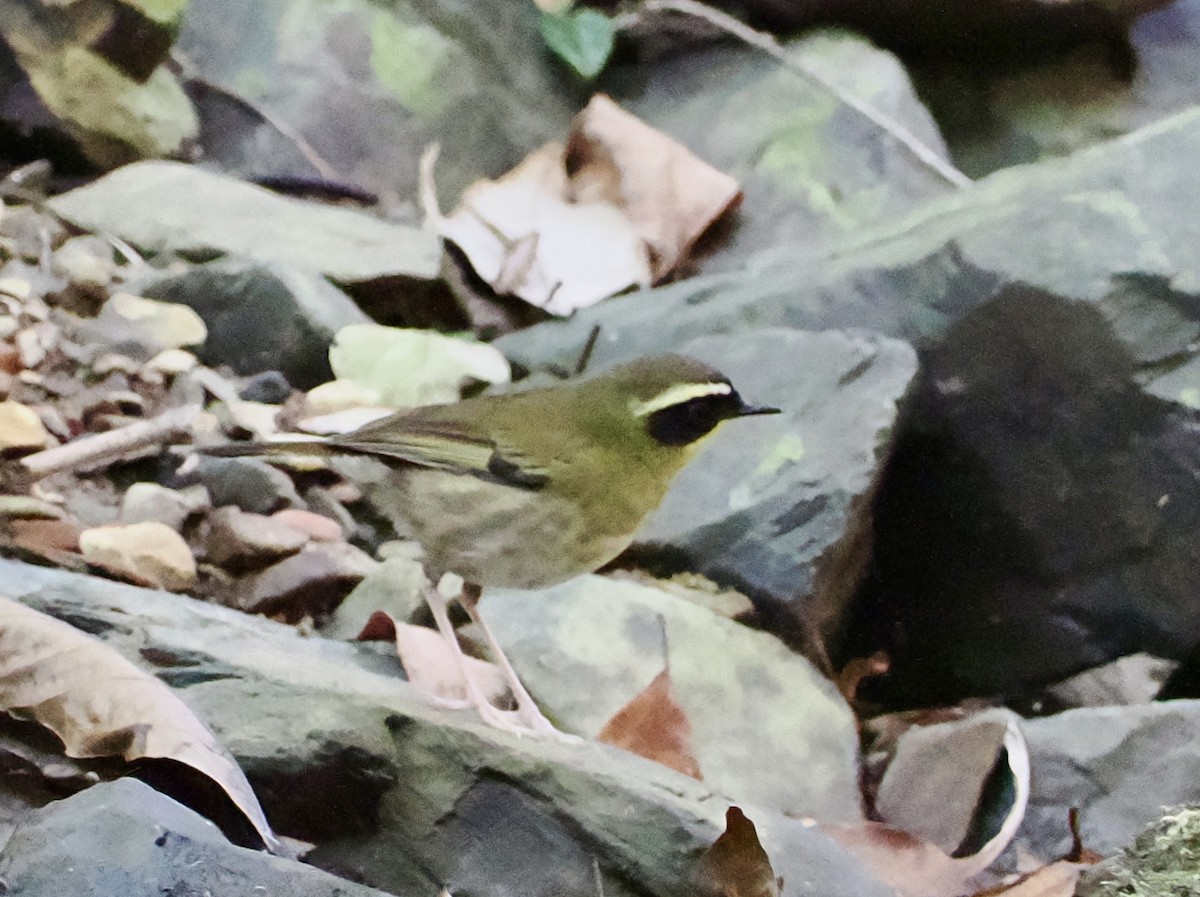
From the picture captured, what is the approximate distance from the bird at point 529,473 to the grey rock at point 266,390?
105 centimetres

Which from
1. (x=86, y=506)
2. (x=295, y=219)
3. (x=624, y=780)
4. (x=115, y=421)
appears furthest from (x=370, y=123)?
(x=624, y=780)

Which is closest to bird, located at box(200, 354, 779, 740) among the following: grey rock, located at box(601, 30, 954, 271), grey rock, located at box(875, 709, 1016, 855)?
grey rock, located at box(875, 709, 1016, 855)

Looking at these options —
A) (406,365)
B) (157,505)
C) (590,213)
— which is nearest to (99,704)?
(157,505)

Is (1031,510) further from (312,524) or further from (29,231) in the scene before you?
(29,231)

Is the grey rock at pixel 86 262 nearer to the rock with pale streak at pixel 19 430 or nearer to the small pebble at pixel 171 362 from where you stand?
the small pebble at pixel 171 362

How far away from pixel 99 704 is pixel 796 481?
2.22 metres

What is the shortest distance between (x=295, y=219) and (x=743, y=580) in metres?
2.73

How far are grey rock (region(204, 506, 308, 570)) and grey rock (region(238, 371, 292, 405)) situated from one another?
2.49ft

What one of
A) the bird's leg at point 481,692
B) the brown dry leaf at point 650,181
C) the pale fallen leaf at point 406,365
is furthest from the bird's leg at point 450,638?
the brown dry leaf at point 650,181

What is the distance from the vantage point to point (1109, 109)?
6238mm

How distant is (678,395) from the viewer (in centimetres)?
297

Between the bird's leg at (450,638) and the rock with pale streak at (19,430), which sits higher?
the rock with pale streak at (19,430)

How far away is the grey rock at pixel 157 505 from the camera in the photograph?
3211 millimetres

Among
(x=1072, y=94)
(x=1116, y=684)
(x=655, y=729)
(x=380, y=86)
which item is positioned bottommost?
(x=1116, y=684)
